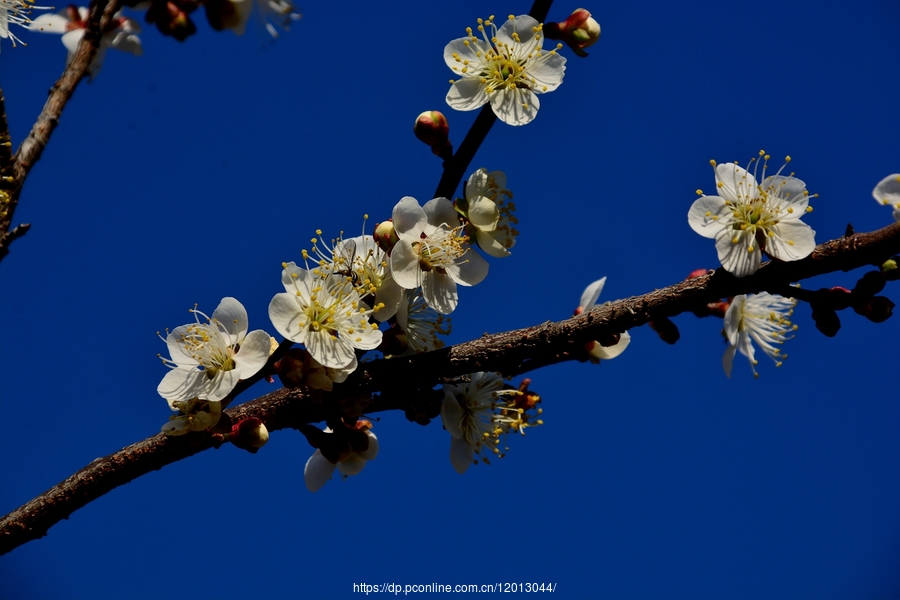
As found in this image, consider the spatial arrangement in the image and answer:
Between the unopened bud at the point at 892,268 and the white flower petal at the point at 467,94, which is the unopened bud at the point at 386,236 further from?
the unopened bud at the point at 892,268

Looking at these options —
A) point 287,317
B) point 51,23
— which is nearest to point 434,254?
point 287,317

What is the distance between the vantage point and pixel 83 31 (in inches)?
87.0

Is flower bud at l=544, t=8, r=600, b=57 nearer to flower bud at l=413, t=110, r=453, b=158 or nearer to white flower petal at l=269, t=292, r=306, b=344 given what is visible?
flower bud at l=413, t=110, r=453, b=158

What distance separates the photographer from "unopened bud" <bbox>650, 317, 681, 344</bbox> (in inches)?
78.7

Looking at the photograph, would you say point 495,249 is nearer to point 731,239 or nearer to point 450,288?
point 450,288

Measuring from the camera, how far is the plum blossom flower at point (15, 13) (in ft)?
6.52

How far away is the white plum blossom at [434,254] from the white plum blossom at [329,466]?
0.56m

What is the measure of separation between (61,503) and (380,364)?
868 mm

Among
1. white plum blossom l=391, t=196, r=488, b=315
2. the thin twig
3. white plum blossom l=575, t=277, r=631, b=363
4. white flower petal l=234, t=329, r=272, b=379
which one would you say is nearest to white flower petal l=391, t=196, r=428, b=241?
white plum blossom l=391, t=196, r=488, b=315

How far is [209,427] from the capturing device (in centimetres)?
181

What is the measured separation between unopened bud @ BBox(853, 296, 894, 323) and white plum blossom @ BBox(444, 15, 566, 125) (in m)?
1.02

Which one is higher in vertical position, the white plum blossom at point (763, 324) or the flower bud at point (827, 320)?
the white plum blossom at point (763, 324)

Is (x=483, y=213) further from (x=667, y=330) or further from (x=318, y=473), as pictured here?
(x=318, y=473)

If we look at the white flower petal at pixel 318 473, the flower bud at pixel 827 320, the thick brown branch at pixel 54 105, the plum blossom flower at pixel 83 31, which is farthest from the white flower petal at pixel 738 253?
the plum blossom flower at pixel 83 31
